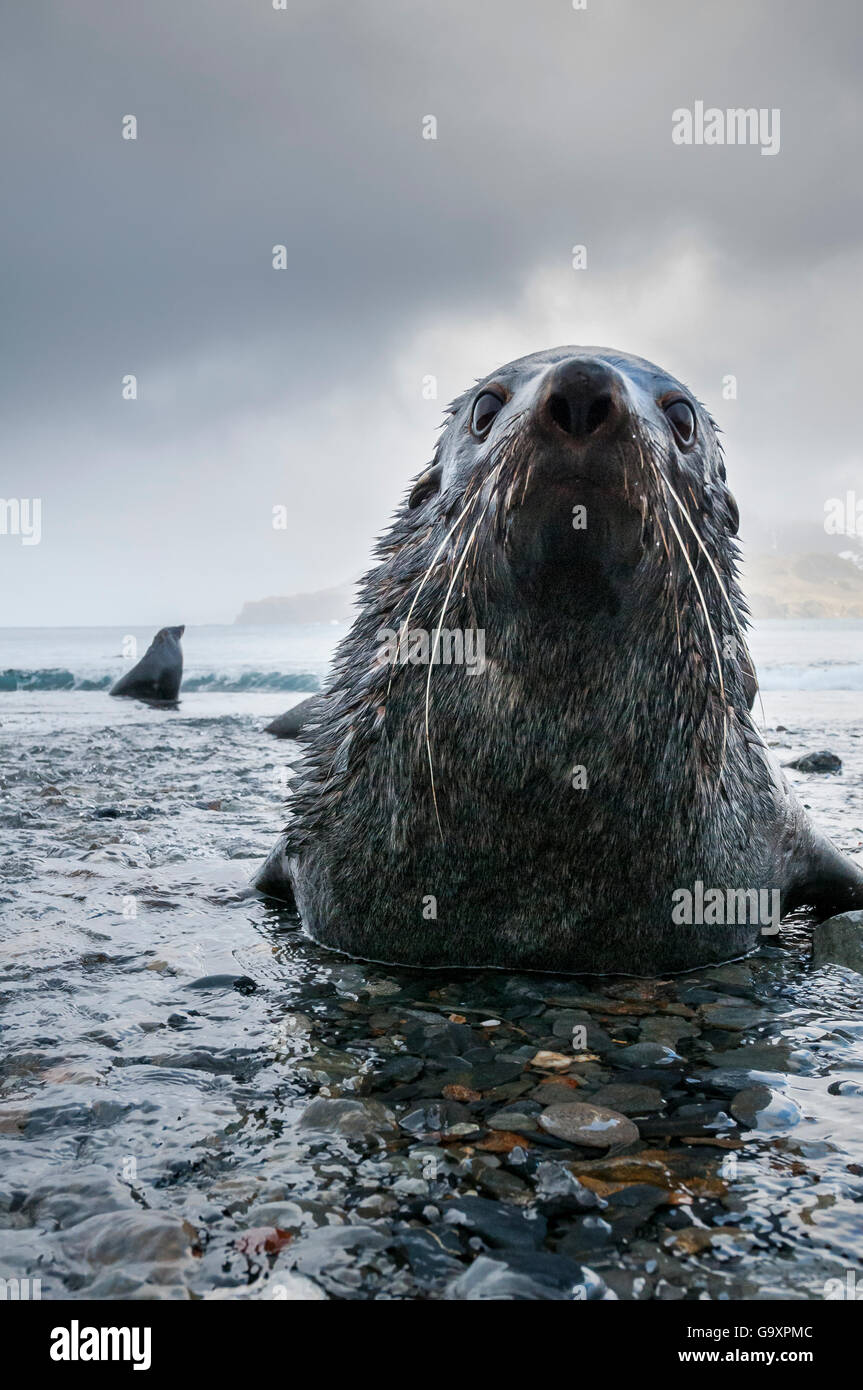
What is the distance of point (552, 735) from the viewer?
3.77 metres

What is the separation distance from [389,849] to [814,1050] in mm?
1633

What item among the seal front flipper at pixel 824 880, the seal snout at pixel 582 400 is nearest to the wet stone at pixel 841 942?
the seal front flipper at pixel 824 880

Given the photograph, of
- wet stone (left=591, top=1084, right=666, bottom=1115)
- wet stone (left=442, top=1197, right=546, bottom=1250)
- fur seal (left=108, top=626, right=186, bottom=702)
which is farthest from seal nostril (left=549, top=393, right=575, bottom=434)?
fur seal (left=108, top=626, right=186, bottom=702)

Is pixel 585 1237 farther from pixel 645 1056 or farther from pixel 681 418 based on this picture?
pixel 681 418

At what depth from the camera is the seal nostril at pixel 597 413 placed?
3.07 meters

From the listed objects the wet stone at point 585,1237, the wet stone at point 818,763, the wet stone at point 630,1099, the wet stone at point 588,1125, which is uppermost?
the wet stone at point 818,763

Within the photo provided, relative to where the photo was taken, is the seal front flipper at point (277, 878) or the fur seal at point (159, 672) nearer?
the seal front flipper at point (277, 878)

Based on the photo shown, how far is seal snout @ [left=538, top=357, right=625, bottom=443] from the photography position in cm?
304

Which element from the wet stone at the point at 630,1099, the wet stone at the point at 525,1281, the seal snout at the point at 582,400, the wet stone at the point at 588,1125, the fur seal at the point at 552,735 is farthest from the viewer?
the fur seal at the point at 552,735

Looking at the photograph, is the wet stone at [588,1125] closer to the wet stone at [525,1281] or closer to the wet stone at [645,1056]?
the wet stone at [645,1056]

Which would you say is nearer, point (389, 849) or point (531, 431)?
point (531, 431)

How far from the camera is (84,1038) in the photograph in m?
3.39
